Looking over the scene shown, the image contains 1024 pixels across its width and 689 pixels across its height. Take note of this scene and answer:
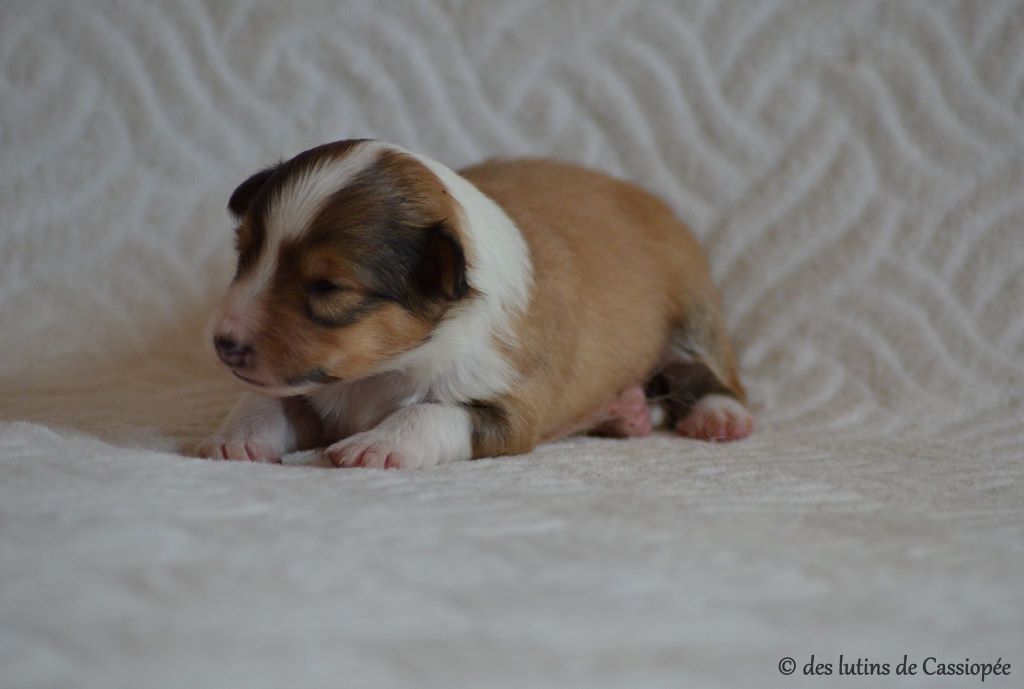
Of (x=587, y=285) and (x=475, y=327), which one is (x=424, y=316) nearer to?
(x=475, y=327)

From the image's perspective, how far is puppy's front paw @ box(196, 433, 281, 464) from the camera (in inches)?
93.5

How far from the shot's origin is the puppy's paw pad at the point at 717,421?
3.00 metres

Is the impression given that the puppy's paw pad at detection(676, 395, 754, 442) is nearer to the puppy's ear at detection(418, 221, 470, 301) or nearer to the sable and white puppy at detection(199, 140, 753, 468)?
the sable and white puppy at detection(199, 140, 753, 468)

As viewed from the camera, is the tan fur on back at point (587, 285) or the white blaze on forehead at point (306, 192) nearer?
the white blaze on forehead at point (306, 192)

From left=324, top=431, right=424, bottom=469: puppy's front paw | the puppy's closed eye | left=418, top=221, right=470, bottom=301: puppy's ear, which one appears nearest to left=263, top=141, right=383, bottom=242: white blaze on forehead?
the puppy's closed eye

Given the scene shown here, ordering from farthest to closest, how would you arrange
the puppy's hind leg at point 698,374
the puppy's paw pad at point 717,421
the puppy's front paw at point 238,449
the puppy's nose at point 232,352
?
the puppy's hind leg at point 698,374
the puppy's paw pad at point 717,421
the puppy's front paw at point 238,449
the puppy's nose at point 232,352

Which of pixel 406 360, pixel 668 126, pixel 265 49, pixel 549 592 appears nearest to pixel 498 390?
pixel 406 360

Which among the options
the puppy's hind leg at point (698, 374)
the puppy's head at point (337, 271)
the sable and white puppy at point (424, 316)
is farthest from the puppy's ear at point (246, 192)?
the puppy's hind leg at point (698, 374)

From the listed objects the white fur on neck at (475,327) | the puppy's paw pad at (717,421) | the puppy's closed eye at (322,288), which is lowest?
the puppy's paw pad at (717,421)

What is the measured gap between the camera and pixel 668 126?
3.64m

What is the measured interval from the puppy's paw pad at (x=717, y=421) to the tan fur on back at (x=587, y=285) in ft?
0.61

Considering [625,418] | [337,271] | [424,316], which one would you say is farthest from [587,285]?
[337,271]

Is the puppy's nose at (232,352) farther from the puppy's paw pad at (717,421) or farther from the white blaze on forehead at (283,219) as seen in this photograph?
the puppy's paw pad at (717,421)

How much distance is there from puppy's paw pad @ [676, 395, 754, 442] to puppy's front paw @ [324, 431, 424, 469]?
103 centimetres
